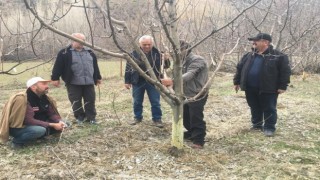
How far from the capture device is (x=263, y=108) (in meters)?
6.27

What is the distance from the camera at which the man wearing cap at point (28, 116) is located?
5109mm

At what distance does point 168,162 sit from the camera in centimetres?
478

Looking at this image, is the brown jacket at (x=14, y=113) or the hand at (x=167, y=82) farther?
the brown jacket at (x=14, y=113)

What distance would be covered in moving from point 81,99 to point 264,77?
10.4ft

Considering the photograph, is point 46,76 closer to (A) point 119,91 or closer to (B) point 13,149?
(A) point 119,91

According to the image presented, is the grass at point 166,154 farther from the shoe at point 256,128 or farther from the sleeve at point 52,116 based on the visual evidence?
the sleeve at point 52,116

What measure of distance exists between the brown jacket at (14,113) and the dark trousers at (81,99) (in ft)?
4.67

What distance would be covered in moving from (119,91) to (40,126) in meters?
8.10

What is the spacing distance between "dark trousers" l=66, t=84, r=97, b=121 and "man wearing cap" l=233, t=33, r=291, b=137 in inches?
101

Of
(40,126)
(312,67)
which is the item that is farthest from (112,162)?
(312,67)

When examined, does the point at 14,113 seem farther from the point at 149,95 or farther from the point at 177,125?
the point at 149,95

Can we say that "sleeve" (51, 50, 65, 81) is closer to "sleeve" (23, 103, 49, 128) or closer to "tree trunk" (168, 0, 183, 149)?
"sleeve" (23, 103, 49, 128)

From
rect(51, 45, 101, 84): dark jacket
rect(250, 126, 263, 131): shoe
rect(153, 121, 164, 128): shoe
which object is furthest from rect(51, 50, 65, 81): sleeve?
rect(250, 126, 263, 131): shoe

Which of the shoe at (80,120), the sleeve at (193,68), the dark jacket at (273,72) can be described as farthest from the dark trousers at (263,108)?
the shoe at (80,120)
